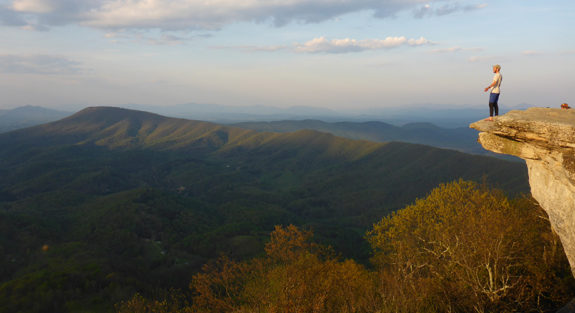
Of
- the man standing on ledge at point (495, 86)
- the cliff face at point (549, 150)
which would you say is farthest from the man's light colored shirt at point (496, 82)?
the cliff face at point (549, 150)

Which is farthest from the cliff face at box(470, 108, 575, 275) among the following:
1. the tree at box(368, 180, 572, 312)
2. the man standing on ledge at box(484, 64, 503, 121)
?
the tree at box(368, 180, 572, 312)

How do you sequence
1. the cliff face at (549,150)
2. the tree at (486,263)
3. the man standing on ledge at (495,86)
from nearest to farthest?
the cliff face at (549,150) → the man standing on ledge at (495,86) → the tree at (486,263)

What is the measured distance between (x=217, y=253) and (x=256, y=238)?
21376 mm

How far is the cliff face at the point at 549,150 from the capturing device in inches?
715

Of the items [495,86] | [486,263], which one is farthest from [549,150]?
[486,263]

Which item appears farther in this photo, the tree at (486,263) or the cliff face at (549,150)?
the tree at (486,263)

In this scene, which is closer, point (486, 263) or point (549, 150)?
point (549, 150)

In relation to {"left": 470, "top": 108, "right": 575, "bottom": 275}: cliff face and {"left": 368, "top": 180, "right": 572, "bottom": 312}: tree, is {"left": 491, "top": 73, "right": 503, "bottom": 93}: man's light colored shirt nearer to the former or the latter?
{"left": 470, "top": 108, "right": 575, "bottom": 275}: cliff face

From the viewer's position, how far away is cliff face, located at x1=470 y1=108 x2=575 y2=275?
59.6 ft

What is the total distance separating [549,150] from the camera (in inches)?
763

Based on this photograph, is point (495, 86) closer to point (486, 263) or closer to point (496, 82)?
point (496, 82)

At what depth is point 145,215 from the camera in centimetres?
18262

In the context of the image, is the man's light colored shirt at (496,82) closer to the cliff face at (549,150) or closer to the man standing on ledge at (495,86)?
the man standing on ledge at (495,86)

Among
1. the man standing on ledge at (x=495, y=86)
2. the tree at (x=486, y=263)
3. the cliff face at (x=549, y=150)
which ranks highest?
the man standing on ledge at (x=495, y=86)
